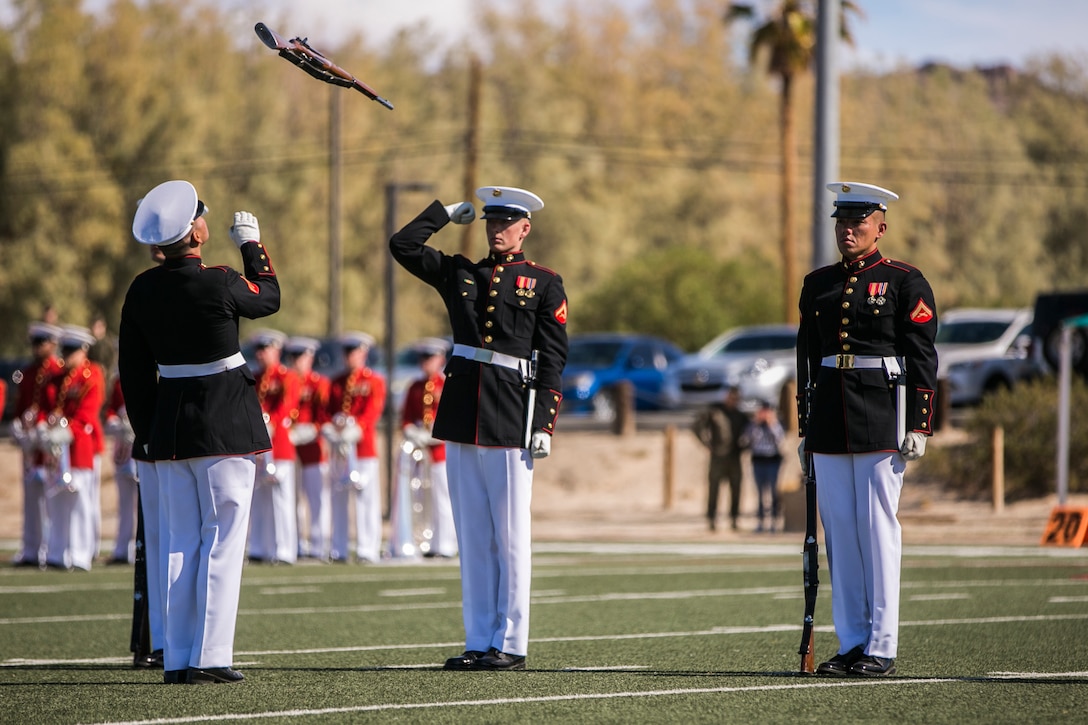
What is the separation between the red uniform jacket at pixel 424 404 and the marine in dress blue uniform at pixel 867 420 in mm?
9094

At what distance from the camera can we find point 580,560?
55.4 feet

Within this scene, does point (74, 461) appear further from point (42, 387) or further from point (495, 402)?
point (495, 402)

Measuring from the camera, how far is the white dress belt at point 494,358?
8.37m

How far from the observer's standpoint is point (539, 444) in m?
8.27

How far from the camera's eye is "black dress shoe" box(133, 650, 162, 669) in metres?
8.55

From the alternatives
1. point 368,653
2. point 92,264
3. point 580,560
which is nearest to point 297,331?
point 92,264

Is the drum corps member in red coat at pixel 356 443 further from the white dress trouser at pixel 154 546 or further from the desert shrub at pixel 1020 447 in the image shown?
the desert shrub at pixel 1020 447

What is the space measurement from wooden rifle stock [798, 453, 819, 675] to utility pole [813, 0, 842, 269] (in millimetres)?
10349

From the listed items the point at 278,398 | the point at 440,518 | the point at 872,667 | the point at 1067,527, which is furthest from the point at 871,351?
the point at 278,398

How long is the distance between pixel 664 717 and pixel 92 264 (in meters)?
37.9

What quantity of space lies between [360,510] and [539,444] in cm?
914

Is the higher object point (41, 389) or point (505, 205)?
point (505, 205)

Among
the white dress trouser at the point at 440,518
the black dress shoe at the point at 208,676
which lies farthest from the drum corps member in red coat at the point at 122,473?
the black dress shoe at the point at 208,676

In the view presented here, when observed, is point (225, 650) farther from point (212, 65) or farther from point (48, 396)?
point (212, 65)
